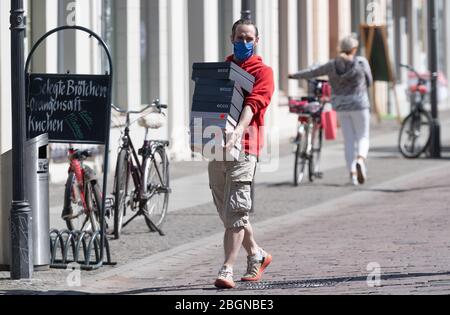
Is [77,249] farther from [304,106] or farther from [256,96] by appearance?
[304,106]

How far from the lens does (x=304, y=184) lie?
18.5 m

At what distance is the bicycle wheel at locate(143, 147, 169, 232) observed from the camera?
13312 mm

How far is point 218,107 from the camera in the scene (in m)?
9.56

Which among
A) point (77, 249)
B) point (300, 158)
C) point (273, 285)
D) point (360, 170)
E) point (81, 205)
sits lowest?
point (273, 285)

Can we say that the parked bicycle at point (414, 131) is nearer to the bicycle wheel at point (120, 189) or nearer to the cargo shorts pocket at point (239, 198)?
the bicycle wheel at point (120, 189)

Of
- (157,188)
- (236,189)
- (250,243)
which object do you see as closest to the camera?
(236,189)

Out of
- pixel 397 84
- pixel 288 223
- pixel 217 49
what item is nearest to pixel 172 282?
pixel 288 223

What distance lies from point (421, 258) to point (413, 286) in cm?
166

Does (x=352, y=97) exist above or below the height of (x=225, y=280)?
above

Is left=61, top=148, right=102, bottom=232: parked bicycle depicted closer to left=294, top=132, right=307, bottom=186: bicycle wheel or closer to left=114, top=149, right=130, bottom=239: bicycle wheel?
left=114, top=149, right=130, bottom=239: bicycle wheel

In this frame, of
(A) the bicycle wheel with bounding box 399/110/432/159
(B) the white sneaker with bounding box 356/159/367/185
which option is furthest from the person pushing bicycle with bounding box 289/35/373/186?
(A) the bicycle wheel with bounding box 399/110/432/159

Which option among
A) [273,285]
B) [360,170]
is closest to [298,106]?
[360,170]

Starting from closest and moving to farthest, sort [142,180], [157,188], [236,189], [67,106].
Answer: [236,189] → [67,106] → [142,180] → [157,188]

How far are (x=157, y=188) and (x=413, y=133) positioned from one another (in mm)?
9603
